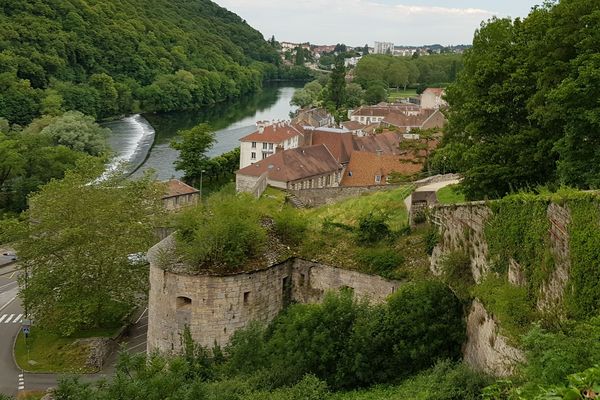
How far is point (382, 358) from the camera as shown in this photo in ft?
59.1

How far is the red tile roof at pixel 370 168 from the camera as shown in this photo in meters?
51.8

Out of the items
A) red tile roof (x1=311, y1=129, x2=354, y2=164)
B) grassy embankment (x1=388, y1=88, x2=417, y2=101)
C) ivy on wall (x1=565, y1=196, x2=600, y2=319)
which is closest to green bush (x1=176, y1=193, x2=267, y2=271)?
ivy on wall (x1=565, y1=196, x2=600, y2=319)

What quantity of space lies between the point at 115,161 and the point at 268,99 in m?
91.4

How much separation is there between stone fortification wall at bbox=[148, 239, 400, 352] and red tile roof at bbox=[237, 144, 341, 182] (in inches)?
1148

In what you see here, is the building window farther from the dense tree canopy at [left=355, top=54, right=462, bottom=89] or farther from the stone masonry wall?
the dense tree canopy at [left=355, top=54, right=462, bottom=89]

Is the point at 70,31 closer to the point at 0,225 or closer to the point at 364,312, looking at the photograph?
the point at 0,225

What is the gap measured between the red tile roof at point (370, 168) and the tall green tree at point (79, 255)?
24.7m

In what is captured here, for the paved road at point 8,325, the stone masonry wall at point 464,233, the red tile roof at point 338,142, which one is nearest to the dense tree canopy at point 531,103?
the stone masonry wall at point 464,233

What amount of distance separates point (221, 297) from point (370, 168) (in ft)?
112

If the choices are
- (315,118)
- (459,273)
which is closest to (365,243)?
(459,273)

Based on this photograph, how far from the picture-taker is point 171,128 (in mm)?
106000

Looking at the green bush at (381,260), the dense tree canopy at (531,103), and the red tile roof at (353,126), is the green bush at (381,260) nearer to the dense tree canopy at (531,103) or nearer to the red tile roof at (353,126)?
the dense tree canopy at (531,103)

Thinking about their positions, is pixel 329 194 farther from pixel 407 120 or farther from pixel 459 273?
pixel 407 120

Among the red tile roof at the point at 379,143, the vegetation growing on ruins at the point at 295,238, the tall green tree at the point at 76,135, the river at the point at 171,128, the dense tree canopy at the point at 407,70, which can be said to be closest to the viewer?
the vegetation growing on ruins at the point at 295,238
